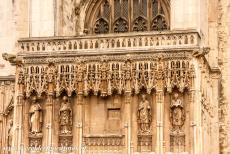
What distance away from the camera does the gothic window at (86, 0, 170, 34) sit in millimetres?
23092

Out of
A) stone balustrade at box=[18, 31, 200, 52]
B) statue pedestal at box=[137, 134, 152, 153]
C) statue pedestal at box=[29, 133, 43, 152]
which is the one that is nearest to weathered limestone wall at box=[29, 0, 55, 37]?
stone balustrade at box=[18, 31, 200, 52]

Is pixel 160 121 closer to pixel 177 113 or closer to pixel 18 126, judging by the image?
pixel 177 113

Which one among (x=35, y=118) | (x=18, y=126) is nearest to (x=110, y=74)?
(x=35, y=118)

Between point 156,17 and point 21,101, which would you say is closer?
point 21,101

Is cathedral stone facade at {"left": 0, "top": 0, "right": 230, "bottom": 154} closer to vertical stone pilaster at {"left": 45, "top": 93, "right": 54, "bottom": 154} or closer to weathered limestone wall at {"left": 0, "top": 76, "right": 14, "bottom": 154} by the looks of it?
vertical stone pilaster at {"left": 45, "top": 93, "right": 54, "bottom": 154}

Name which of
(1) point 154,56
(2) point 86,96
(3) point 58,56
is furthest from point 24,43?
(1) point 154,56

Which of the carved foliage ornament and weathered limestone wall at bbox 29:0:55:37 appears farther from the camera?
weathered limestone wall at bbox 29:0:55:37

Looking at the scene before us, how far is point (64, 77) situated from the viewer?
19.5m

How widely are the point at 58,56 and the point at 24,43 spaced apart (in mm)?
1228

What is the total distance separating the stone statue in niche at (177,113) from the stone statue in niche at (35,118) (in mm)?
3864

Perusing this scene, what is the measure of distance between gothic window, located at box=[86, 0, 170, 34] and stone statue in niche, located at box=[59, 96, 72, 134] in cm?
458

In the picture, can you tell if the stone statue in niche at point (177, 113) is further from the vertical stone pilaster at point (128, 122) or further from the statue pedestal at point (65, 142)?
the statue pedestal at point (65, 142)

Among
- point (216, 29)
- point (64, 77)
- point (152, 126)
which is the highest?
point (216, 29)

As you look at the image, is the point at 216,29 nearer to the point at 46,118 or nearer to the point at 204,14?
the point at 204,14
